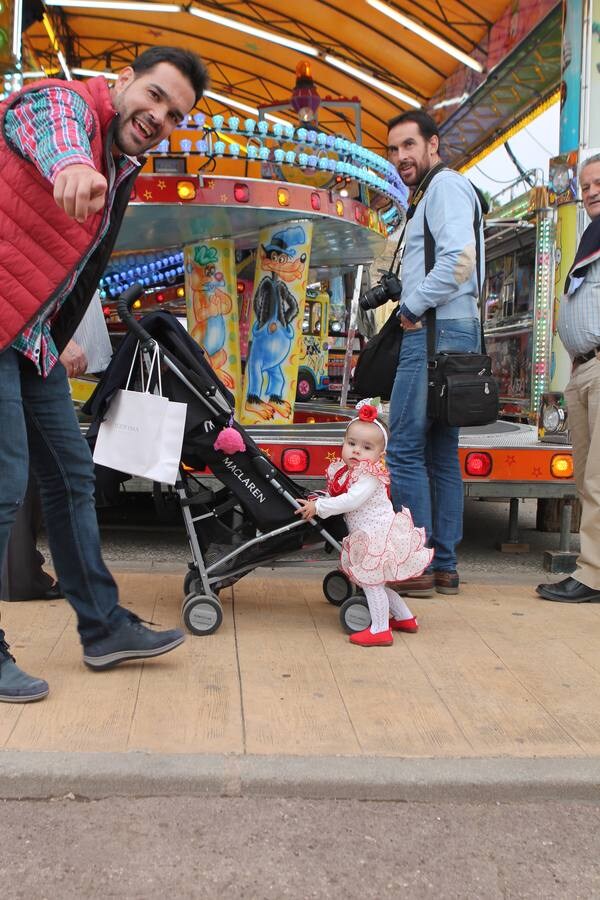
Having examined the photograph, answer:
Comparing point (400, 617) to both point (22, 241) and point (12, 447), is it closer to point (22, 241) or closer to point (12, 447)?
point (12, 447)

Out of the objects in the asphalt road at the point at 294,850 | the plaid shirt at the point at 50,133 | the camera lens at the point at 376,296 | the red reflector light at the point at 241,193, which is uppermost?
the red reflector light at the point at 241,193

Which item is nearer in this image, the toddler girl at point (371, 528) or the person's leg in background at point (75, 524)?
the person's leg in background at point (75, 524)

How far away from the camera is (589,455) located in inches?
156

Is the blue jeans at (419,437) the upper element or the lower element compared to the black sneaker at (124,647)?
upper

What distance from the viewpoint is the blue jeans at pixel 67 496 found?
2693 millimetres

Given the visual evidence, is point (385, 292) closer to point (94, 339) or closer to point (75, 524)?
point (94, 339)

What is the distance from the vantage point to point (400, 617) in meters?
3.44

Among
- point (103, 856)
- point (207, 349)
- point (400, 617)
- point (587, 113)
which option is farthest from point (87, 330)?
point (587, 113)

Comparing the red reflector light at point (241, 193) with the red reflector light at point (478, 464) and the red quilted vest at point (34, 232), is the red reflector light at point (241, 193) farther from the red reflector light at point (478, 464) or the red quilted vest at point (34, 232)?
the red quilted vest at point (34, 232)

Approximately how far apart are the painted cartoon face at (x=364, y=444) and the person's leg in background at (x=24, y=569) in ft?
4.44

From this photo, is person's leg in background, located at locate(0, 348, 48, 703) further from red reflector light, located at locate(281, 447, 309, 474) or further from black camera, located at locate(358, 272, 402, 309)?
red reflector light, located at locate(281, 447, 309, 474)

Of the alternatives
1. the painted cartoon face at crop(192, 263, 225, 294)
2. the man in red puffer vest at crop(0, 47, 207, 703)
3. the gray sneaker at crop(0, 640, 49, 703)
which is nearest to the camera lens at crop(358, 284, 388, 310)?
the man in red puffer vest at crop(0, 47, 207, 703)

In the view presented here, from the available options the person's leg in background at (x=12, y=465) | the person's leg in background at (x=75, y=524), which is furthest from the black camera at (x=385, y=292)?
the person's leg in background at (x=12, y=465)

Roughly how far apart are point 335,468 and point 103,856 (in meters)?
1.77
